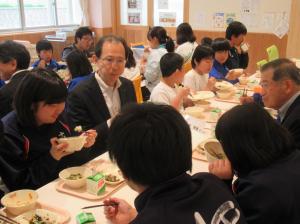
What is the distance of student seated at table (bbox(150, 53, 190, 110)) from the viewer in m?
2.93

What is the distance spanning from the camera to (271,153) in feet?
4.04

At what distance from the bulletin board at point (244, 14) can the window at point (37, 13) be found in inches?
104

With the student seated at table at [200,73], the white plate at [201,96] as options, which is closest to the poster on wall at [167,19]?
the student seated at table at [200,73]

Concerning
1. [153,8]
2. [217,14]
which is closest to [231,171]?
[217,14]

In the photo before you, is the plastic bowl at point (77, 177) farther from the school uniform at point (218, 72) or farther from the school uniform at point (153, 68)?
the school uniform at point (153, 68)

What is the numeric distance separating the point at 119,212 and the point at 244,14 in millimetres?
5675

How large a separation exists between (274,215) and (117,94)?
1.61 metres

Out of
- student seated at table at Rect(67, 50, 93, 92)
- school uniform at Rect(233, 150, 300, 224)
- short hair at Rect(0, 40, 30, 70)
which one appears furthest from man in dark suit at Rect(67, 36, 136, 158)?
school uniform at Rect(233, 150, 300, 224)

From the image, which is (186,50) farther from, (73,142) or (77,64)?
(73,142)

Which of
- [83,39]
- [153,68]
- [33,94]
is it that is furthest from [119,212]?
[83,39]

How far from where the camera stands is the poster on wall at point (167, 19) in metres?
7.11

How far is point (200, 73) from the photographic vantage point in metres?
3.72

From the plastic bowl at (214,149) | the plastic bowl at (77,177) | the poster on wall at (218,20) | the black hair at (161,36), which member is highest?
the poster on wall at (218,20)

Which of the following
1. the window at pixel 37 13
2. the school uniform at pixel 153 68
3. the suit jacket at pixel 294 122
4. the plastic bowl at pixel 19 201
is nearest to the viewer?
the plastic bowl at pixel 19 201
